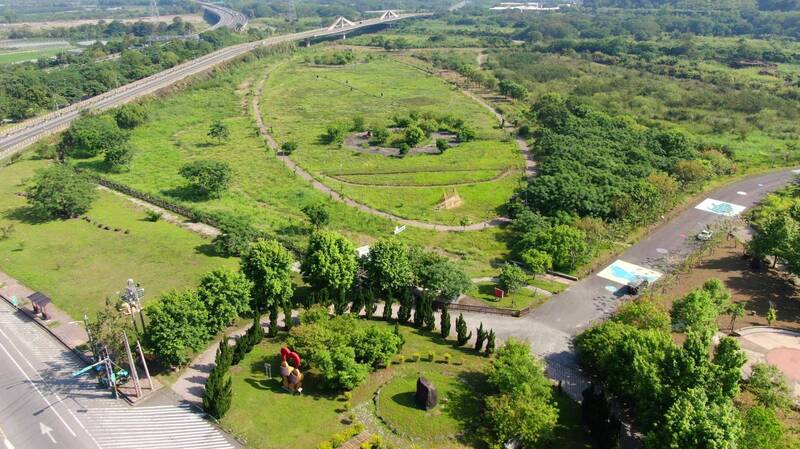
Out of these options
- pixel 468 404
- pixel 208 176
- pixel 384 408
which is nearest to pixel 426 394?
pixel 384 408

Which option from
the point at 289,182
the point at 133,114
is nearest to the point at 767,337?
the point at 289,182

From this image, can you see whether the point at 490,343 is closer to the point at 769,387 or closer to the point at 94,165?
the point at 769,387

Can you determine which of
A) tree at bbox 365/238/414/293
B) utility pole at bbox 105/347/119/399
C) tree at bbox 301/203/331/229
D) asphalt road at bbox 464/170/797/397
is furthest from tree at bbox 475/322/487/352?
utility pole at bbox 105/347/119/399

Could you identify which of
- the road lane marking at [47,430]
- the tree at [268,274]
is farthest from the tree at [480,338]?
the road lane marking at [47,430]

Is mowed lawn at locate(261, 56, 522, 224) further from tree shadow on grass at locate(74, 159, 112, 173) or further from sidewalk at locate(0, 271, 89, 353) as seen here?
sidewalk at locate(0, 271, 89, 353)

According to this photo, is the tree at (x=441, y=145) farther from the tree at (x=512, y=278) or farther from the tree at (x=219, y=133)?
the tree at (x=512, y=278)

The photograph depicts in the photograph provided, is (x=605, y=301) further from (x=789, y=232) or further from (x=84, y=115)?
(x=84, y=115)
